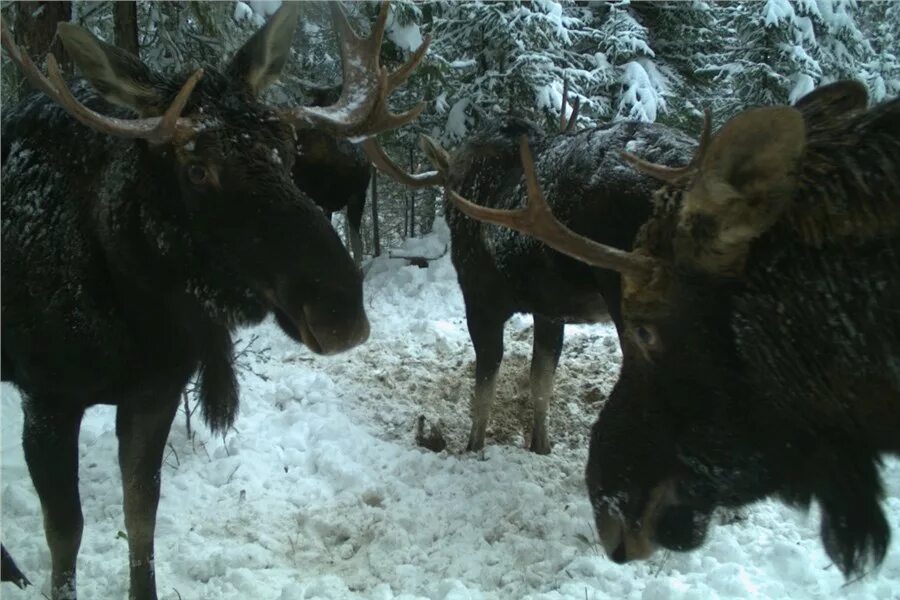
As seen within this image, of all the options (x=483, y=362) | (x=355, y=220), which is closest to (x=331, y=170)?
(x=355, y=220)

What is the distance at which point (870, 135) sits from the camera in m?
2.01

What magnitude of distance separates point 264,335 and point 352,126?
5798 millimetres

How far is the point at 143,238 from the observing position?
9.10 ft

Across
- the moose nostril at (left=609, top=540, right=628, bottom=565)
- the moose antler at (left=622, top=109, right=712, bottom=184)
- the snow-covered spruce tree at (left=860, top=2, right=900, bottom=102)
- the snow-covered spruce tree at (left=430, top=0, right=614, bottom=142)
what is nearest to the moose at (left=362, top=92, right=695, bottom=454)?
the moose antler at (left=622, top=109, right=712, bottom=184)

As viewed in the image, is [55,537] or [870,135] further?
[55,537]

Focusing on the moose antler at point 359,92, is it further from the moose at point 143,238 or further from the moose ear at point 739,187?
the moose ear at point 739,187

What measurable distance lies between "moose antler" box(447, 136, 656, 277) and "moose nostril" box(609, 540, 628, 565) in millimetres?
1118

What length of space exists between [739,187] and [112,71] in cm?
240

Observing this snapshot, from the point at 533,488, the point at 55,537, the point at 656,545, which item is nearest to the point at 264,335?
the point at 533,488

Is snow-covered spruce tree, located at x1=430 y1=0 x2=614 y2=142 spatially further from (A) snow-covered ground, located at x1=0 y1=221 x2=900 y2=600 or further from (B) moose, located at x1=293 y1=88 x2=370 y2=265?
(A) snow-covered ground, located at x1=0 y1=221 x2=900 y2=600

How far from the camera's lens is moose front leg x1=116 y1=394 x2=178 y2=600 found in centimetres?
319

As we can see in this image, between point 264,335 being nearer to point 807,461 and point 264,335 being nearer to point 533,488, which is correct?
point 533,488

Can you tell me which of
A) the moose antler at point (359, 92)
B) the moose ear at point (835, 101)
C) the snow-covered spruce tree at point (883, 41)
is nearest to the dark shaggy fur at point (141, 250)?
the moose antler at point (359, 92)

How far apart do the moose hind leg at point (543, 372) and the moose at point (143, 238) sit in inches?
125
